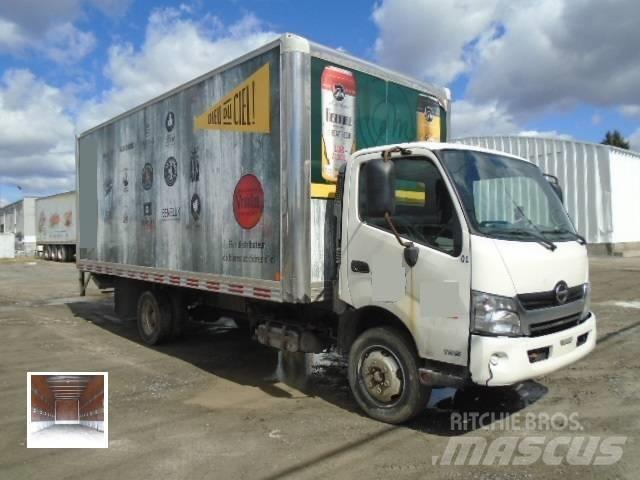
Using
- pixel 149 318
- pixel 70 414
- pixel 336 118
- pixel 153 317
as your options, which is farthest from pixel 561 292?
pixel 149 318

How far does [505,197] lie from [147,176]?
539cm

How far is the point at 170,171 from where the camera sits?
7.62 m

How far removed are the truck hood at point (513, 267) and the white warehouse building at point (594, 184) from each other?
20328 millimetres

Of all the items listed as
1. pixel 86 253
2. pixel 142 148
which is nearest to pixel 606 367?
pixel 142 148

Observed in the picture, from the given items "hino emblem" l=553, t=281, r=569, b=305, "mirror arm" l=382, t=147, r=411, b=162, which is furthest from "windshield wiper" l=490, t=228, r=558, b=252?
"mirror arm" l=382, t=147, r=411, b=162

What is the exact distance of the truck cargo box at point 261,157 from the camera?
17.7 feet

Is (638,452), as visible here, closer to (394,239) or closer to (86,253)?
(394,239)

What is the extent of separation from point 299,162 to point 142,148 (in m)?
3.93

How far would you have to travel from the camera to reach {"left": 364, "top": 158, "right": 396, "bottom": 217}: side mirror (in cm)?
462

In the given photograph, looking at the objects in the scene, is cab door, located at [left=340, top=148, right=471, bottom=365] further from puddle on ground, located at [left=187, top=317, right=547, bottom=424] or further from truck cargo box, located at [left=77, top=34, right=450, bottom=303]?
puddle on ground, located at [left=187, top=317, right=547, bottom=424]

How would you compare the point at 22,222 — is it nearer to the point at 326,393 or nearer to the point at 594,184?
the point at 594,184

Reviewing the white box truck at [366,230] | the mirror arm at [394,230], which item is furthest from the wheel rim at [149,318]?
the mirror arm at [394,230]

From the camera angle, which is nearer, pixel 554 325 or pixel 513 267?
pixel 513 267

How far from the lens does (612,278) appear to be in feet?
53.4
